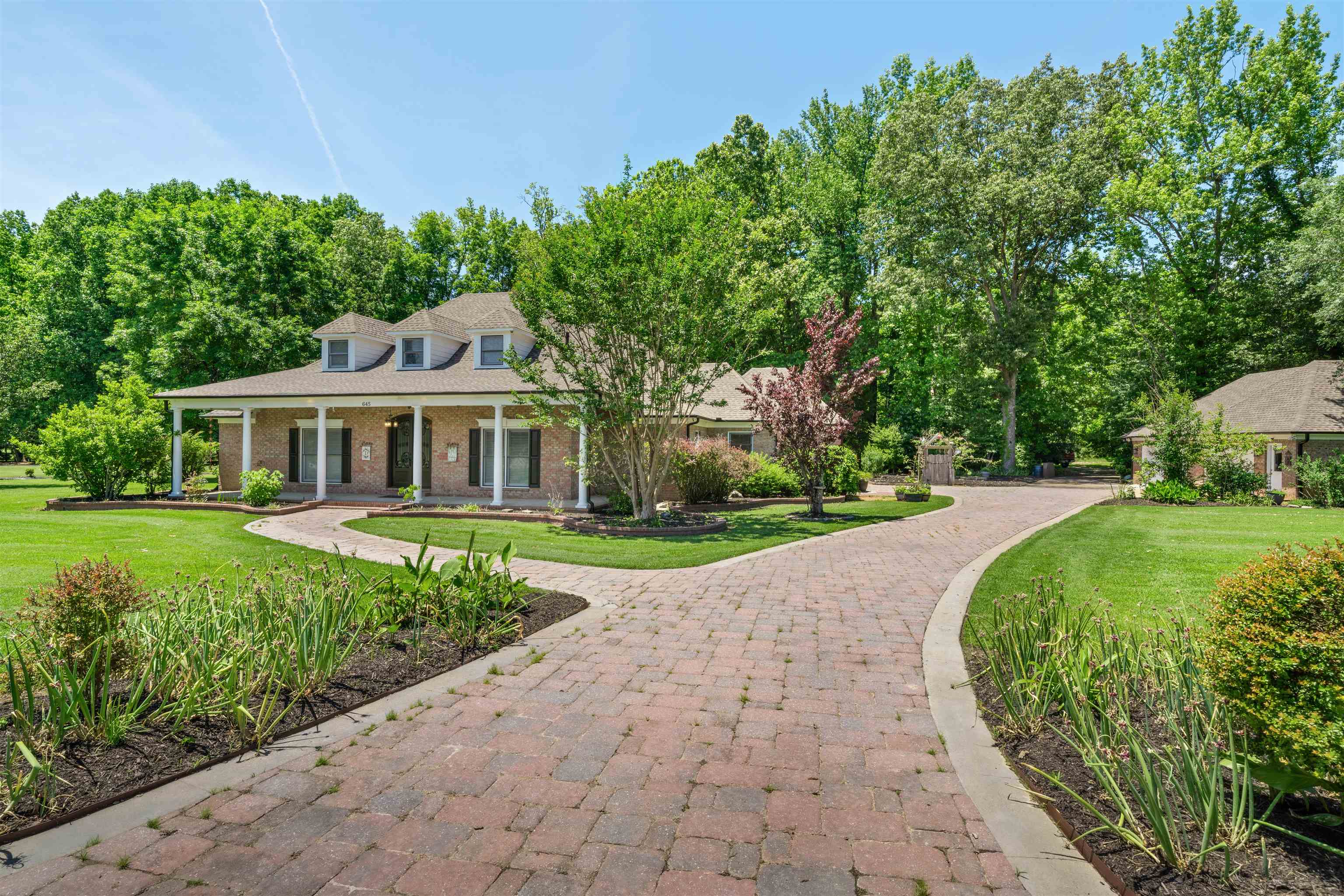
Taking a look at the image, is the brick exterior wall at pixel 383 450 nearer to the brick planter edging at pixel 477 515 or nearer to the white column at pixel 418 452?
the white column at pixel 418 452

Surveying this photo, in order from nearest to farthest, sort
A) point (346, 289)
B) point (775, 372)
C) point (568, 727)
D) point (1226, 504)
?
point (568, 727), point (1226, 504), point (775, 372), point (346, 289)

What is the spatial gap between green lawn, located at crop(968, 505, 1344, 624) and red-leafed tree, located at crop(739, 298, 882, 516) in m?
5.04

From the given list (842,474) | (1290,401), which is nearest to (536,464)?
(842,474)

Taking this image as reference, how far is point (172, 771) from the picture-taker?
354cm

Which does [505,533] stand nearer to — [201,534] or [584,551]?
[584,551]

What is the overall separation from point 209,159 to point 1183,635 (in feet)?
49.0

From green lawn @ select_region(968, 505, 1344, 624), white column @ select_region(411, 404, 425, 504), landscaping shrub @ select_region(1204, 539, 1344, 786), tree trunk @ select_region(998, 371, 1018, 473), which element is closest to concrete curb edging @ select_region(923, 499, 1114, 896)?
landscaping shrub @ select_region(1204, 539, 1344, 786)

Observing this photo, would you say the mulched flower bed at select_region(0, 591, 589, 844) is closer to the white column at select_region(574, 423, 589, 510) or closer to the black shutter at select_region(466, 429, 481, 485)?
the white column at select_region(574, 423, 589, 510)

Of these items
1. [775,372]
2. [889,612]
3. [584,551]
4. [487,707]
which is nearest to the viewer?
[487,707]

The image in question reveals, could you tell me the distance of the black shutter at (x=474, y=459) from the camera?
19469mm

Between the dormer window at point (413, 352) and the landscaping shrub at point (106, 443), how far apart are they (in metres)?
6.92

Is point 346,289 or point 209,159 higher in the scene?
point 346,289

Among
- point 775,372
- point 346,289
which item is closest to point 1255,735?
point 775,372

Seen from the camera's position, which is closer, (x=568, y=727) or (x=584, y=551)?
(x=568, y=727)
